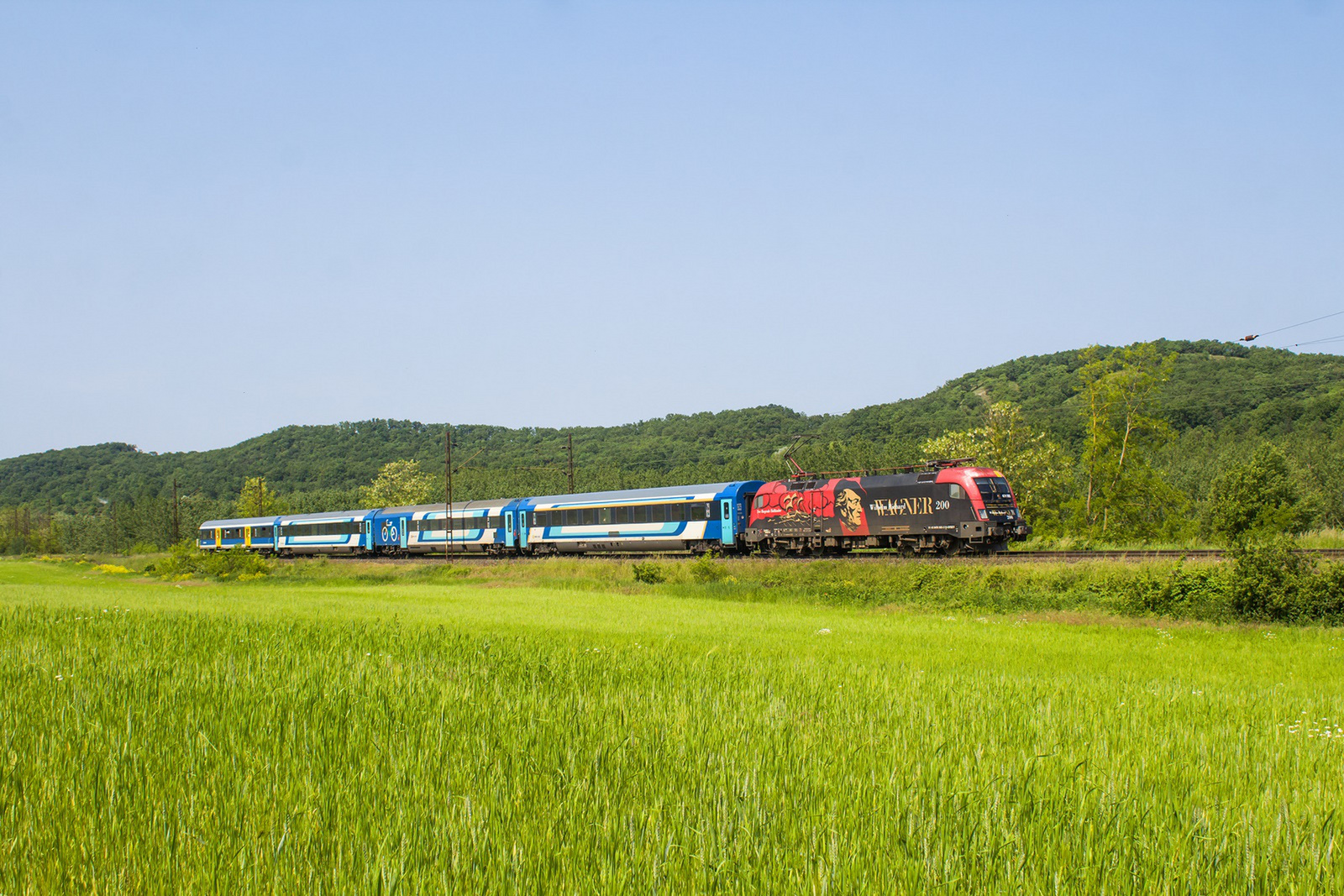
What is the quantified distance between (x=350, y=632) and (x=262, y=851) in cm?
910

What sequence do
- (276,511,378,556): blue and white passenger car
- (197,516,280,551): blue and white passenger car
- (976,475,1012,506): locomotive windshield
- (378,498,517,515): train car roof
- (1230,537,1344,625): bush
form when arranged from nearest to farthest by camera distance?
(1230,537,1344,625): bush, (976,475,1012,506): locomotive windshield, (378,498,517,515): train car roof, (276,511,378,556): blue and white passenger car, (197,516,280,551): blue and white passenger car

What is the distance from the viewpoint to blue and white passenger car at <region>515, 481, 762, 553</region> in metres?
41.3

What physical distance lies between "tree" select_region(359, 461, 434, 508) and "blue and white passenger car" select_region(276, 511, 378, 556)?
40.1m

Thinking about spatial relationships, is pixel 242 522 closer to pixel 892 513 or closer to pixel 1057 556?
pixel 892 513

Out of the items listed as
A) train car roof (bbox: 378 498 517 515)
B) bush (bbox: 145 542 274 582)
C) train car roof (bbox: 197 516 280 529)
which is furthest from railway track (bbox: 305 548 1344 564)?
train car roof (bbox: 197 516 280 529)

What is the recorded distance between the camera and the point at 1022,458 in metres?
54.2

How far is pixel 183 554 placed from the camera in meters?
47.3

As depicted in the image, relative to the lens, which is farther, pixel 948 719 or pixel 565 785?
pixel 948 719

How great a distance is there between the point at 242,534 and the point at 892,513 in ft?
185

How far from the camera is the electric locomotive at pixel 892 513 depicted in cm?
3281

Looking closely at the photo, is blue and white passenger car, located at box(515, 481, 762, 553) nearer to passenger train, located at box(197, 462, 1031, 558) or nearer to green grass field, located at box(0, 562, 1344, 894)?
passenger train, located at box(197, 462, 1031, 558)

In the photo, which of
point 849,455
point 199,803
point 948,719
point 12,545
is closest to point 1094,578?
point 948,719

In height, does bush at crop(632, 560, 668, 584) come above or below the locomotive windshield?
below

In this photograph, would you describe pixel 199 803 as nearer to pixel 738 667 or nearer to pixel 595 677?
pixel 595 677
